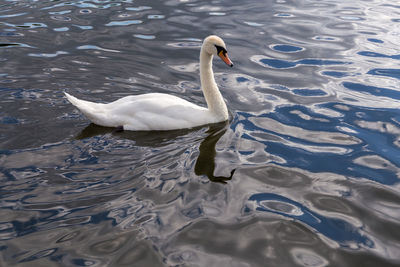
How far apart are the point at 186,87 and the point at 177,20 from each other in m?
5.12

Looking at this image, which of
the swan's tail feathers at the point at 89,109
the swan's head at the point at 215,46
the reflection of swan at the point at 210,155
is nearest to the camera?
the reflection of swan at the point at 210,155

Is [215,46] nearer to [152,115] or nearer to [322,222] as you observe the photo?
[152,115]

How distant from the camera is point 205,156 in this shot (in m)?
6.52

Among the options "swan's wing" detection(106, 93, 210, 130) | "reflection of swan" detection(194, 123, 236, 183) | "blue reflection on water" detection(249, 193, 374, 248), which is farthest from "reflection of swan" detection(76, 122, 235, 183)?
"blue reflection on water" detection(249, 193, 374, 248)

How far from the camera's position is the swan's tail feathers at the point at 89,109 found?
7047mm

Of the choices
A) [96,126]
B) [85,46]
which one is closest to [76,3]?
[85,46]

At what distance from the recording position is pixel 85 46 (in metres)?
11.0

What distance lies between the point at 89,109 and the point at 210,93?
Result: 194 centimetres

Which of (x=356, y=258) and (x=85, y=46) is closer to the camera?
(x=356, y=258)

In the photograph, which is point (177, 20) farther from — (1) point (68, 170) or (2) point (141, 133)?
(1) point (68, 170)

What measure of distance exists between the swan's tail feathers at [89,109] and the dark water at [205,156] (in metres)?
0.20

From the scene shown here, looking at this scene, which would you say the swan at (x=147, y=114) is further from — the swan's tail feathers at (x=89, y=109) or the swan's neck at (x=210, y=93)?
the swan's neck at (x=210, y=93)

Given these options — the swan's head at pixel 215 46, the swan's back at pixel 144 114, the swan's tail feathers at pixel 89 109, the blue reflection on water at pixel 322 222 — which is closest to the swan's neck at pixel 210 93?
the swan's head at pixel 215 46

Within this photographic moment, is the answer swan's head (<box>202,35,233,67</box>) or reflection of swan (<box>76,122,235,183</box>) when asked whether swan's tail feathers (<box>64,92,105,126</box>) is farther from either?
swan's head (<box>202,35,233,67</box>)
